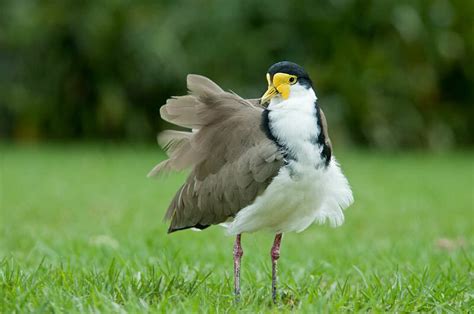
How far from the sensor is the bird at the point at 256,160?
407cm

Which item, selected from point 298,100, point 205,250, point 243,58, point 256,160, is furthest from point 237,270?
point 243,58

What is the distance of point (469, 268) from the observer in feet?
16.7

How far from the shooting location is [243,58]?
16.0 meters

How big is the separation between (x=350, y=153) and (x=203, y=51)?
3.36 meters

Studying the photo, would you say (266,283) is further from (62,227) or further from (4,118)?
(4,118)

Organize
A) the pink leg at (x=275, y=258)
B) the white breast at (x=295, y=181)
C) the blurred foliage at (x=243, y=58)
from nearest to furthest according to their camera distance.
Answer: the white breast at (x=295, y=181), the pink leg at (x=275, y=258), the blurred foliage at (x=243, y=58)

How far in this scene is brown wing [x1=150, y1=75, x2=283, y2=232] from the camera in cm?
427

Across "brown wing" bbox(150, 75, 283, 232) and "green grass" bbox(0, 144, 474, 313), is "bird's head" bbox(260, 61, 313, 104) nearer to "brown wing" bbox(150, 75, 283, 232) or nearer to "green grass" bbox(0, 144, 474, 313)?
"brown wing" bbox(150, 75, 283, 232)

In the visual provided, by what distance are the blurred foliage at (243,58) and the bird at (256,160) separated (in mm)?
11051

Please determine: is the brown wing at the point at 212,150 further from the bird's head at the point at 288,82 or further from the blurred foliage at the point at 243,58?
the blurred foliage at the point at 243,58

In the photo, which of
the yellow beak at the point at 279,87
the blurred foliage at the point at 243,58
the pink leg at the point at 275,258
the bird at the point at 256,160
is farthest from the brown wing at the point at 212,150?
the blurred foliage at the point at 243,58

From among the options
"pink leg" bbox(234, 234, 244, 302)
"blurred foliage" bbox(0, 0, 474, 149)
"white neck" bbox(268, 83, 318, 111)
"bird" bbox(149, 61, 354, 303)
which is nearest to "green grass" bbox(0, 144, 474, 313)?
"pink leg" bbox(234, 234, 244, 302)

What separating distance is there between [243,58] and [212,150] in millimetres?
11647

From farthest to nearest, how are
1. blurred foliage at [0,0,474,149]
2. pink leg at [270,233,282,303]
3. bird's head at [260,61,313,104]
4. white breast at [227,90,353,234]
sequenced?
1. blurred foliage at [0,0,474,149]
2. pink leg at [270,233,282,303]
3. bird's head at [260,61,313,104]
4. white breast at [227,90,353,234]
